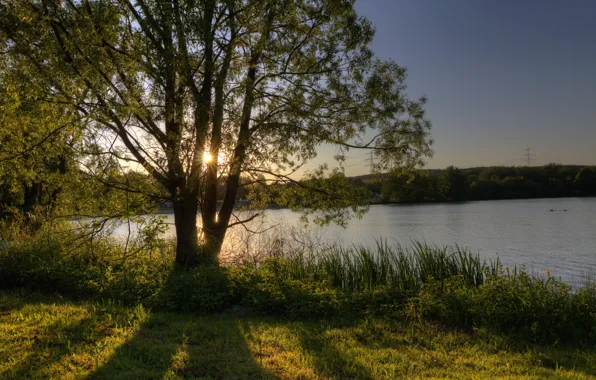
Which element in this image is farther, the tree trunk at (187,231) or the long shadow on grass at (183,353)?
the tree trunk at (187,231)

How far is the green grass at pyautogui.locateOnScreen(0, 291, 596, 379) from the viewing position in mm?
4016

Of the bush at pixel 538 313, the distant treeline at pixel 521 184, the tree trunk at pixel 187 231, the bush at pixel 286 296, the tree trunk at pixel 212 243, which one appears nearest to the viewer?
the bush at pixel 538 313

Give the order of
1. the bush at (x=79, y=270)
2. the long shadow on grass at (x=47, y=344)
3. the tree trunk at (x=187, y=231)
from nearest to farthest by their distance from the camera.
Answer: the long shadow on grass at (x=47, y=344)
the bush at (x=79, y=270)
the tree trunk at (x=187, y=231)

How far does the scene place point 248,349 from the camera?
4629 mm

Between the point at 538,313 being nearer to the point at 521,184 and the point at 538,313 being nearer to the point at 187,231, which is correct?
the point at 187,231

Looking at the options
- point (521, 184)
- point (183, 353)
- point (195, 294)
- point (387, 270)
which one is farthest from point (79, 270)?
point (521, 184)

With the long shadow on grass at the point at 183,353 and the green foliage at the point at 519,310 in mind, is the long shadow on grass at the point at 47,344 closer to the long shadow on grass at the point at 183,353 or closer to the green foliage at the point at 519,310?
the long shadow on grass at the point at 183,353

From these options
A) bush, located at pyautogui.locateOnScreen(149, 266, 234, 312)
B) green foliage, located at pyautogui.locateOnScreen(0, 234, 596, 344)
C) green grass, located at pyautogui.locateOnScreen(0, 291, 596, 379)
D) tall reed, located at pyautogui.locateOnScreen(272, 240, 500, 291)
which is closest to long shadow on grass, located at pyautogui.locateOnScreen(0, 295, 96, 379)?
green grass, located at pyautogui.locateOnScreen(0, 291, 596, 379)

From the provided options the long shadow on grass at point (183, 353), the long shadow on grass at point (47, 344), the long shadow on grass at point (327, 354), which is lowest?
the long shadow on grass at point (327, 354)

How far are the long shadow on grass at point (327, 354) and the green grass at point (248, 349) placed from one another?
12mm

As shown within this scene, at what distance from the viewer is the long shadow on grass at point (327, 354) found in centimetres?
400

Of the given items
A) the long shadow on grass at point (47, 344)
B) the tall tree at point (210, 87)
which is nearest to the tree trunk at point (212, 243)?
the tall tree at point (210, 87)

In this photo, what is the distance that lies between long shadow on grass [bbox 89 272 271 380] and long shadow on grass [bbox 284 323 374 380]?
626mm

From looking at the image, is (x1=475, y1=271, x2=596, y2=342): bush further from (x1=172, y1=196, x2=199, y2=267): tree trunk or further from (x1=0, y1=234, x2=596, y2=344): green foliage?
(x1=172, y1=196, x2=199, y2=267): tree trunk
